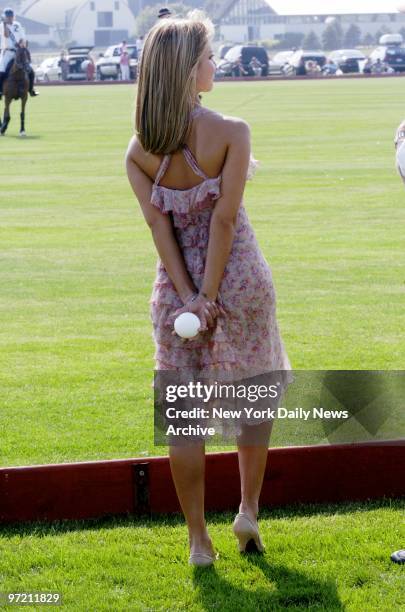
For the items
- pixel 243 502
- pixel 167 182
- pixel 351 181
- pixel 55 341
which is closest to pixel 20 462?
pixel 243 502

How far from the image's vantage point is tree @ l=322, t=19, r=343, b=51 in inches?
5960

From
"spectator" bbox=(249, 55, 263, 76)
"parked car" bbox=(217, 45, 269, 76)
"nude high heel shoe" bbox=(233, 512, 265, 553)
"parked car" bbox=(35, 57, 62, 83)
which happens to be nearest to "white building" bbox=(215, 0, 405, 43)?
"parked car" bbox=(217, 45, 269, 76)

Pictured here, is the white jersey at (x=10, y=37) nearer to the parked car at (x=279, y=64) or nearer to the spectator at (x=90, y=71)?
the spectator at (x=90, y=71)

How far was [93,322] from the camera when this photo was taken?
30.2 feet

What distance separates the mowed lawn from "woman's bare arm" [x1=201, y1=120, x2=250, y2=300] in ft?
5.10

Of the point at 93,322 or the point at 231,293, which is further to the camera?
the point at 93,322

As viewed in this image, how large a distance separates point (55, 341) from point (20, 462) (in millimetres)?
2729

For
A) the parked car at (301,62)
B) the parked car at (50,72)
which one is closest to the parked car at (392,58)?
the parked car at (301,62)

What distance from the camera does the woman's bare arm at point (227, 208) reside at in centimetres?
441

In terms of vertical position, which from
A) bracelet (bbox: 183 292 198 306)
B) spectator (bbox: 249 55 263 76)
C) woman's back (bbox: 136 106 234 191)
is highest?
woman's back (bbox: 136 106 234 191)

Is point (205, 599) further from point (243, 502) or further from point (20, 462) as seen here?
point (20, 462)

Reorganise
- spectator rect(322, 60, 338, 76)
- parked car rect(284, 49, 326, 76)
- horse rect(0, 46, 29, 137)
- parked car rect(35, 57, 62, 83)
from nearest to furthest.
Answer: horse rect(0, 46, 29, 137), parked car rect(284, 49, 326, 76), spectator rect(322, 60, 338, 76), parked car rect(35, 57, 62, 83)

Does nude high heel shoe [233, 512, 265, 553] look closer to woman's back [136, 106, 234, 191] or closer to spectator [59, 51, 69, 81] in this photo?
woman's back [136, 106, 234, 191]

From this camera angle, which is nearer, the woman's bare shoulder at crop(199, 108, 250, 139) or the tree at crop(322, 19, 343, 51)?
the woman's bare shoulder at crop(199, 108, 250, 139)
